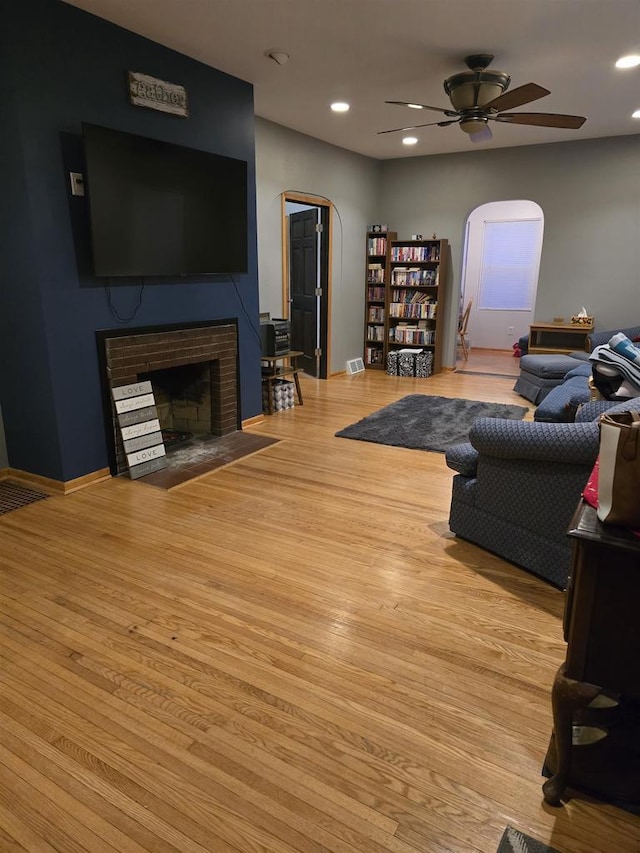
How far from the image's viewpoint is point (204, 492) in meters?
3.67

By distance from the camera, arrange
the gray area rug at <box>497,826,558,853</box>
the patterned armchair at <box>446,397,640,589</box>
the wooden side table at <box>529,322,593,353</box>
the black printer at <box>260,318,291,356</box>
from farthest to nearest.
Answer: the wooden side table at <box>529,322,593,353</box>, the black printer at <box>260,318,291,356</box>, the patterned armchair at <box>446,397,640,589</box>, the gray area rug at <box>497,826,558,853</box>

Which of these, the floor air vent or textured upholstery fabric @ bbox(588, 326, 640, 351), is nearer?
textured upholstery fabric @ bbox(588, 326, 640, 351)

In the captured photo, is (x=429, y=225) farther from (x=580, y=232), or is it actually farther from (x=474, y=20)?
(x=474, y=20)

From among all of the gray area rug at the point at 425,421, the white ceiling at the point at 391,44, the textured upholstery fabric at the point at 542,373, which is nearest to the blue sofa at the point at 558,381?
the textured upholstery fabric at the point at 542,373

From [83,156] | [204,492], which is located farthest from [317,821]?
[83,156]

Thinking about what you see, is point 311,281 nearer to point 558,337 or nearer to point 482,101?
point 558,337

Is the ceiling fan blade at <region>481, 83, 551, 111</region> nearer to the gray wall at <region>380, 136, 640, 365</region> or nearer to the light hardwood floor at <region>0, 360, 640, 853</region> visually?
the light hardwood floor at <region>0, 360, 640, 853</region>

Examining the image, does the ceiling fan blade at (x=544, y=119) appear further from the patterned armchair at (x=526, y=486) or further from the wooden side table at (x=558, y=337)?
the wooden side table at (x=558, y=337)

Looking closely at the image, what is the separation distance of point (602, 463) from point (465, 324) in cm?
862

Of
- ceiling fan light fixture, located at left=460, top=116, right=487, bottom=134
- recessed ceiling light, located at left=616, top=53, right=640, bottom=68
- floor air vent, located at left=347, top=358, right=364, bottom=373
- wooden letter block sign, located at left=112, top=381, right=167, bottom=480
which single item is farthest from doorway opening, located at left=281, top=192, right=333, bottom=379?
recessed ceiling light, located at left=616, top=53, right=640, bottom=68

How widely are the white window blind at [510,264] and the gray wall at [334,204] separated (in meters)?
2.68

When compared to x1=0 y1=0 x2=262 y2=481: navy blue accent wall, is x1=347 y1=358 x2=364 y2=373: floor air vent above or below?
below

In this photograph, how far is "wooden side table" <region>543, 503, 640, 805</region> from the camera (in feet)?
4.18

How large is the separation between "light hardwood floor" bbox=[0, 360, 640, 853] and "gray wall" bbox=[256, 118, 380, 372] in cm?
351
